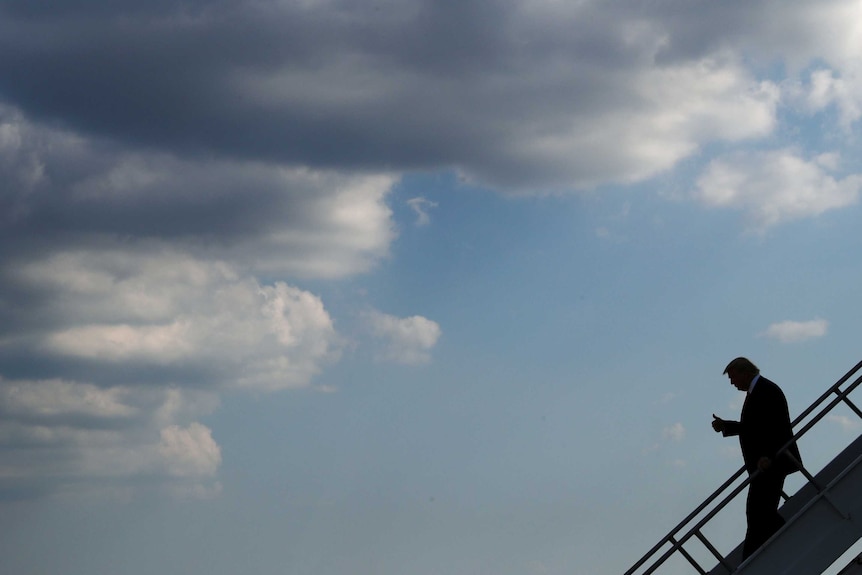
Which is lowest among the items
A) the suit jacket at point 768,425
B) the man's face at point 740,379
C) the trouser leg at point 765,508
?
the trouser leg at point 765,508

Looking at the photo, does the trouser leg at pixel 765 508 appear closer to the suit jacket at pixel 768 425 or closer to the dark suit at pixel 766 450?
the dark suit at pixel 766 450

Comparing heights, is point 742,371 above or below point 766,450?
above

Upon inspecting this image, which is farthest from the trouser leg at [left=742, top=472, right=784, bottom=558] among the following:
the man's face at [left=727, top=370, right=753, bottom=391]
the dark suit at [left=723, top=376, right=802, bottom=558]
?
the man's face at [left=727, top=370, right=753, bottom=391]

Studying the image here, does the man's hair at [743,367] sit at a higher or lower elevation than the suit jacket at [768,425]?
higher

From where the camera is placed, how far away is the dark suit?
1416 cm

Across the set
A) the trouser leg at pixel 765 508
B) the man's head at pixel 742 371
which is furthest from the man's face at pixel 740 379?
the trouser leg at pixel 765 508

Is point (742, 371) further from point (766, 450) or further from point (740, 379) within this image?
point (766, 450)

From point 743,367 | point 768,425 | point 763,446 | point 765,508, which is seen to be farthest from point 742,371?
point 765,508

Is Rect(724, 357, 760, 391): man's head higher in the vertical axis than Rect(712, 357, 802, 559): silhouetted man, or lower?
higher

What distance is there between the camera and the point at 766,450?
1420cm

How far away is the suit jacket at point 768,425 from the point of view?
46.2 ft

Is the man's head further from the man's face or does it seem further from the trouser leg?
the trouser leg

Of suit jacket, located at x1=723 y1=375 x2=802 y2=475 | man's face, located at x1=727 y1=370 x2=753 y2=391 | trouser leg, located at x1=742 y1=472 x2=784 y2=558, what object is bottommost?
trouser leg, located at x1=742 y1=472 x2=784 y2=558

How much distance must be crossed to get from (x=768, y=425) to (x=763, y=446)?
1.02 feet
